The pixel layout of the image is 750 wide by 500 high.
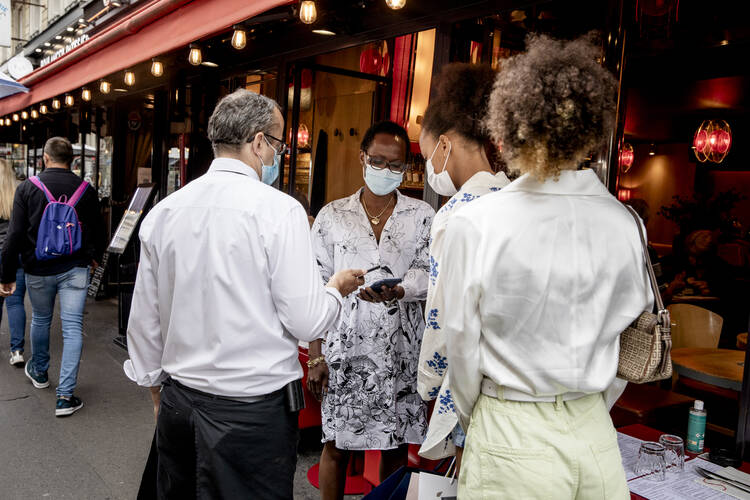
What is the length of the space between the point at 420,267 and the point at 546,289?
1621mm

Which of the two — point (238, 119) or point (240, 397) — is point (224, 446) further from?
point (238, 119)

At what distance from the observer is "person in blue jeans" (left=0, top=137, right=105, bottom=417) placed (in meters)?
4.87

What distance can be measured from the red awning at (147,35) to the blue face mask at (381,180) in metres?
1.30

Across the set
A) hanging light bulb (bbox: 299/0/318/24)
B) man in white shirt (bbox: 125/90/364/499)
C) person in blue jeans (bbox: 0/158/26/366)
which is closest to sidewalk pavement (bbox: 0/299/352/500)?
person in blue jeans (bbox: 0/158/26/366)

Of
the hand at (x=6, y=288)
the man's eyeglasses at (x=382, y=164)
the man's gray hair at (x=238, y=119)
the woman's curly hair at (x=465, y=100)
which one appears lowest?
the hand at (x=6, y=288)

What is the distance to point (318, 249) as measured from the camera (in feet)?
10.4

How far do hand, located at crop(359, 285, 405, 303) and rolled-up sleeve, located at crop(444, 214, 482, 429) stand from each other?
111 cm

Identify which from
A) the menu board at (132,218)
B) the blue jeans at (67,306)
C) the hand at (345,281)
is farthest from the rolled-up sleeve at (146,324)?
the menu board at (132,218)

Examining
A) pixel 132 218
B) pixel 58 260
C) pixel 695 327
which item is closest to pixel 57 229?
pixel 58 260

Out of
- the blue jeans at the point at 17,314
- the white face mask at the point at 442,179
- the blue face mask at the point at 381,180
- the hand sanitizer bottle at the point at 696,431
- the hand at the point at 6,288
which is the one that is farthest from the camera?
the blue jeans at the point at 17,314

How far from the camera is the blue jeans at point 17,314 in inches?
230

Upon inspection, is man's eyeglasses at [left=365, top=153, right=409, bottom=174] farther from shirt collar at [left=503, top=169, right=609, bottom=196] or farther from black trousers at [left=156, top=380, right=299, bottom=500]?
shirt collar at [left=503, top=169, right=609, bottom=196]

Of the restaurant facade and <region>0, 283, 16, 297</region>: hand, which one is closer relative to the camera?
the restaurant facade

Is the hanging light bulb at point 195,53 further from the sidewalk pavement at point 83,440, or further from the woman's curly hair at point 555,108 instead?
the woman's curly hair at point 555,108
